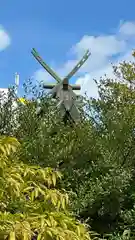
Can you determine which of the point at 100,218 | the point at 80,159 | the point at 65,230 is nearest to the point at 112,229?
the point at 100,218

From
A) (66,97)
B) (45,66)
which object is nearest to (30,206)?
(66,97)

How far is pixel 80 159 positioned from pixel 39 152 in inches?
20.3

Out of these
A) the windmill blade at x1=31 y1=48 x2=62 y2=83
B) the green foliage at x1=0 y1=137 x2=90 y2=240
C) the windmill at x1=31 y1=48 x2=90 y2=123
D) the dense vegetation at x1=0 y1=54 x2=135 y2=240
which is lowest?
the green foliage at x1=0 y1=137 x2=90 y2=240

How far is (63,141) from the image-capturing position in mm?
5332

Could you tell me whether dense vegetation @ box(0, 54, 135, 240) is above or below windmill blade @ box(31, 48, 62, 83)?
below

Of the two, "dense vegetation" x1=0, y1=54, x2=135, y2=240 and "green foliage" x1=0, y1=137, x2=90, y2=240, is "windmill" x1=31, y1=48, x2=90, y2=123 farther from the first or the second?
"green foliage" x1=0, y1=137, x2=90, y2=240

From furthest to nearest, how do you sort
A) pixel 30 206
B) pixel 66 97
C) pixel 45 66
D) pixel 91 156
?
1. pixel 45 66
2. pixel 66 97
3. pixel 91 156
4. pixel 30 206

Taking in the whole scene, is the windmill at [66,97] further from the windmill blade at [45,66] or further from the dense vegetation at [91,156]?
the dense vegetation at [91,156]

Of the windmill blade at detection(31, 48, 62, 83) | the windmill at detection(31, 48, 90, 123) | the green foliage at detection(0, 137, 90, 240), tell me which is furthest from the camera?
the windmill blade at detection(31, 48, 62, 83)

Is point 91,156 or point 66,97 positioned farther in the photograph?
point 66,97

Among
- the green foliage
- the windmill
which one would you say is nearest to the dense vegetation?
the green foliage

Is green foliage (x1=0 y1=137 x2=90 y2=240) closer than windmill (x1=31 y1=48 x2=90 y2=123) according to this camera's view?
Yes

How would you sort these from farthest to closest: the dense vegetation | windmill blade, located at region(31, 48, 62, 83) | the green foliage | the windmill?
windmill blade, located at region(31, 48, 62, 83), the windmill, the dense vegetation, the green foliage

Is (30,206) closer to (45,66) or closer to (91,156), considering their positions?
(91,156)
